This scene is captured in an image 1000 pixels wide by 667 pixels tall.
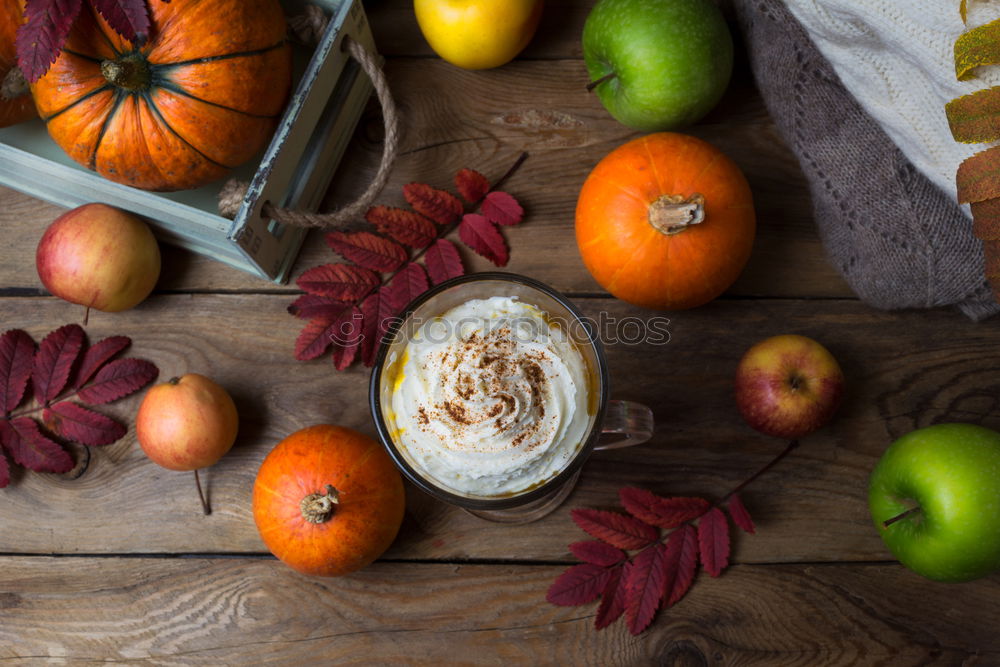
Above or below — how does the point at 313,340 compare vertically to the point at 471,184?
below

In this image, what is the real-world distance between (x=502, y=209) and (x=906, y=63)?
0.73 m

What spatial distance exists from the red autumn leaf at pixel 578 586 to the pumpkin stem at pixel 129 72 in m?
1.12

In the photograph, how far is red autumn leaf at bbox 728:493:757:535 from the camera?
137 centimetres

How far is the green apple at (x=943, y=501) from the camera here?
1211 millimetres

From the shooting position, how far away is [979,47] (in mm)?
1017

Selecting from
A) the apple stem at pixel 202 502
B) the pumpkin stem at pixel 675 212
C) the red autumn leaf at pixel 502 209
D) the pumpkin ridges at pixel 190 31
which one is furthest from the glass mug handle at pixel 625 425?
the pumpkin ridges at pixel 190 31

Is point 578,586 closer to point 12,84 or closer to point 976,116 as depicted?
point 976,116

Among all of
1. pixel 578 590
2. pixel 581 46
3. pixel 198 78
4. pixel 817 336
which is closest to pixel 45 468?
pixel 198 78

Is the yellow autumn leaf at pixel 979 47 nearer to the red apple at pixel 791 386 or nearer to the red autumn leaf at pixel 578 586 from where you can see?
the red apple at pixel 791 386

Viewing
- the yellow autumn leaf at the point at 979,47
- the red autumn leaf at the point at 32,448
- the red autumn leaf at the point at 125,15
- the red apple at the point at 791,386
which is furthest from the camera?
the red autumn leaf at the point at 32,448

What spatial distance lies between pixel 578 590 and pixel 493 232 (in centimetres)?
71

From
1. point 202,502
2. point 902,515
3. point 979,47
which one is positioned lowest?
point 902,515

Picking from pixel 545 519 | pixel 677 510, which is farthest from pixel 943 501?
pixel 545 519

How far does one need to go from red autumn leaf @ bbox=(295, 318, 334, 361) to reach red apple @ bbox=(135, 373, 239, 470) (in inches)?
6.7
